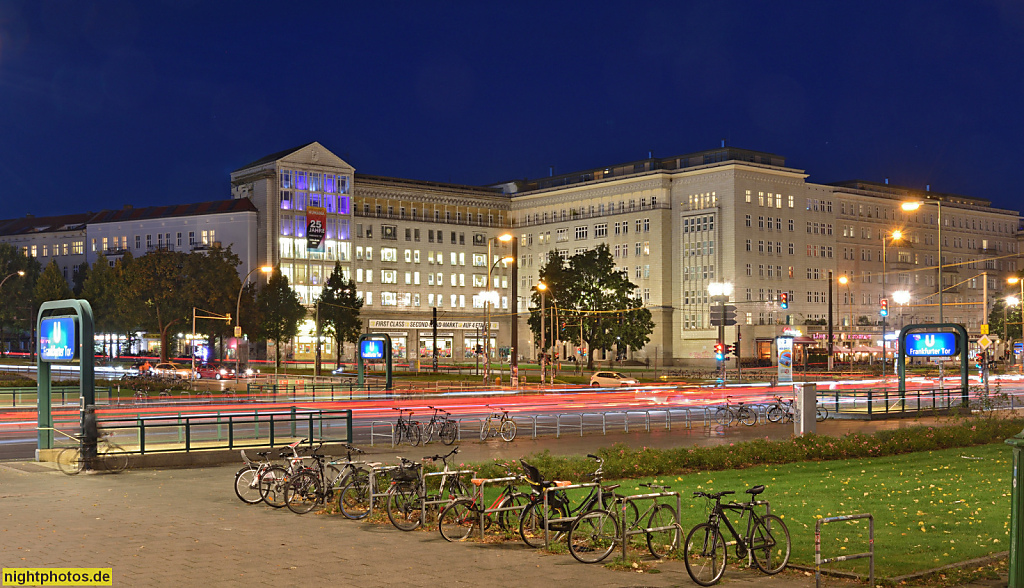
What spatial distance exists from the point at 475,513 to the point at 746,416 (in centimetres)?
2672

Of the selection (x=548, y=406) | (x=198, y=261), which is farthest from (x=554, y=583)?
(x=198, y=261)

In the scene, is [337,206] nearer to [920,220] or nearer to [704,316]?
[704,316]

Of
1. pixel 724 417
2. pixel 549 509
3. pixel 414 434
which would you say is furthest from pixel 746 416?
A: pixel 549 509

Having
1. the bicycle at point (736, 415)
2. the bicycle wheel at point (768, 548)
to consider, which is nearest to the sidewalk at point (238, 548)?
the bicycle wheel at point (768, 548)

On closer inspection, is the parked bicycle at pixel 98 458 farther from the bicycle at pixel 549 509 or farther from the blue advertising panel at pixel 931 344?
the blue advertising panel at pixel 931 344

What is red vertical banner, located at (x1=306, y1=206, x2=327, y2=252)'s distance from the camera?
119m

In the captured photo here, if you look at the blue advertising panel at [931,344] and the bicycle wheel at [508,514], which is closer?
the bicycle wheel at [508,514]

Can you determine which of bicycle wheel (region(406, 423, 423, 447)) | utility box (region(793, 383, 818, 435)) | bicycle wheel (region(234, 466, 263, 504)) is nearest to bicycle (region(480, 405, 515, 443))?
bicycle wheel (region(406, 423, 423, 447))

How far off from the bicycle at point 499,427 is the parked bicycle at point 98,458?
11.7 meters

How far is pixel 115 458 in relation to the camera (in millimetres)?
23219

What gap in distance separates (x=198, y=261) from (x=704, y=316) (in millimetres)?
56829

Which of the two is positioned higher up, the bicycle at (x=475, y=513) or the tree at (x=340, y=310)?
the tree at (x=340, y=310)

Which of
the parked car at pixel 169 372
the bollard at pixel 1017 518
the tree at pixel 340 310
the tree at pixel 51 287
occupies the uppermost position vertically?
the tree at pixel 51 287

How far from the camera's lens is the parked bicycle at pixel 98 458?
22875 mm
